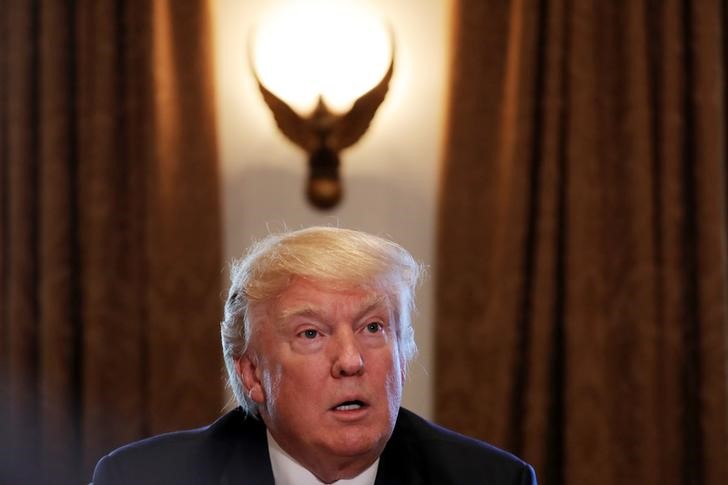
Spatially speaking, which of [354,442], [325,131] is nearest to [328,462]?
[354,442]

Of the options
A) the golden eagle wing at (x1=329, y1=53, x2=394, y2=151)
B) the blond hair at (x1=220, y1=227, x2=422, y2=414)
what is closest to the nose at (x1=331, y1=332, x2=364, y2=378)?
the blond hair at (x1=220, y1=227, x2=422, y2=414)

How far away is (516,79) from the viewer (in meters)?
3.70

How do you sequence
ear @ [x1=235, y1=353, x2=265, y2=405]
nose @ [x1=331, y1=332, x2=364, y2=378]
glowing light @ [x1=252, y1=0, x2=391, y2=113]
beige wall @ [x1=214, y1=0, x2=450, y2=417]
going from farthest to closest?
beige wall @ [x1=214, y1=0, x2=450, y2=417] → glowing light @ [x1=252, y1=0, x2=391, y2=113] → ear @ [x1=235, y1=353, x2=265, y2=405] → nose @ [x1=331, y1=332, x2=364, y2=378]

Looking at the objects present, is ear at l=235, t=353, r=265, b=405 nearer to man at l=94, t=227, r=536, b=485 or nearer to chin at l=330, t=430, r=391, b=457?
man at l=94, t=227, r=536, b=485

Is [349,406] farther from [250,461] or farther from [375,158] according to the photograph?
[375,158]

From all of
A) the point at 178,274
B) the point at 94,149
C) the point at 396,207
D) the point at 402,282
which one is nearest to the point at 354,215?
the point at 396,207

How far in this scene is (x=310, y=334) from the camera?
2098 millimetres

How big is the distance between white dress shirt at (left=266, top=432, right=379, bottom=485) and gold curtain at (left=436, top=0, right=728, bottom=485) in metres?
1.55

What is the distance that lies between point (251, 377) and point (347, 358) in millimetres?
270

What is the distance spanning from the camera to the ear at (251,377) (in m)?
2.18

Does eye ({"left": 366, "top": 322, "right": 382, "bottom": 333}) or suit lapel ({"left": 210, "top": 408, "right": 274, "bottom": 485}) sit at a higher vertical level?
eye ({"left": 366, "top": 322, "right": 382, "bottom": 333})

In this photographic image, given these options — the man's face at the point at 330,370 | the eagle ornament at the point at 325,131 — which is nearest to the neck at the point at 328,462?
the man's face at the point at 330,370

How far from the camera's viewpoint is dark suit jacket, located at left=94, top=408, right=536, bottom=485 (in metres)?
2.21

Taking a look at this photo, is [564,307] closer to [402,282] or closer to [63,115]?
[402,282]
